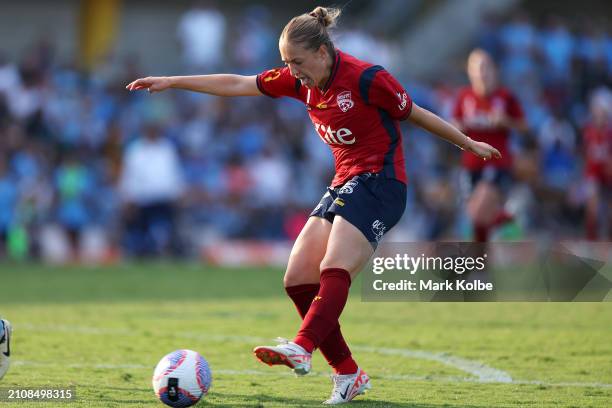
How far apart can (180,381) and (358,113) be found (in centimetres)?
188

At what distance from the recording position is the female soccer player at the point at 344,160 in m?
6.07

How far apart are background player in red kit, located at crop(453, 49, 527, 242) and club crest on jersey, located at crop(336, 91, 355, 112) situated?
6.13 m

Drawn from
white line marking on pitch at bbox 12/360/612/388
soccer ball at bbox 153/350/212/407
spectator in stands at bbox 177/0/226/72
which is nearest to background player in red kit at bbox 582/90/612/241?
spectator in stands at bbox 177/0/226/72

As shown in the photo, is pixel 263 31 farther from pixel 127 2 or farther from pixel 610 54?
pixel 610 54

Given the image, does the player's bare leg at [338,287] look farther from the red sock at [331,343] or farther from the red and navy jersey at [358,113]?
the red and navy jersey at [358,113]

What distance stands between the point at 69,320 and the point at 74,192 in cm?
810

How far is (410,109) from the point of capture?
6246 mm

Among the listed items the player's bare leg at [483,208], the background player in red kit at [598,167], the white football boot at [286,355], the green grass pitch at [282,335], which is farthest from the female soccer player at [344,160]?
the background player in red kit at [598,167]

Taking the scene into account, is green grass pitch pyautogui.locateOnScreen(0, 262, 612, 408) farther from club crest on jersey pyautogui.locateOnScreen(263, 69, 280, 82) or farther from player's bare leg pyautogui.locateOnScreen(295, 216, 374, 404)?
club crest on jersey pyautogui.locateOnScreen(263, 69, 280, 82)

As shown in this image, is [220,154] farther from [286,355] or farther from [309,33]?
[286,355]

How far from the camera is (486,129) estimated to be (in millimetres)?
12258

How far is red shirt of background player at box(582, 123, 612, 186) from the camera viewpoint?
17.4 m

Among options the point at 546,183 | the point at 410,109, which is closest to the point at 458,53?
the point at 546,183

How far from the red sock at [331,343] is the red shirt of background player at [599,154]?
12015mm
